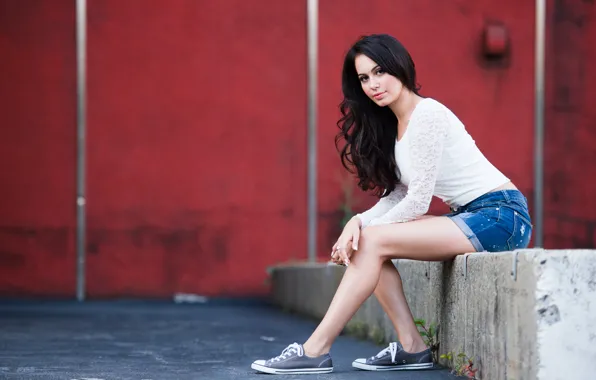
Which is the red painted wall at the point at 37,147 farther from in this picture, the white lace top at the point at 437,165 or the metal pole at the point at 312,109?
the white lace top at the point at 437,165

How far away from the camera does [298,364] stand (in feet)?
12.1

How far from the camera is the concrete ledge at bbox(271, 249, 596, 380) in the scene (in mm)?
2816

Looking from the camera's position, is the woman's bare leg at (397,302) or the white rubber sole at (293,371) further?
the woman's bare leg at (397,302)

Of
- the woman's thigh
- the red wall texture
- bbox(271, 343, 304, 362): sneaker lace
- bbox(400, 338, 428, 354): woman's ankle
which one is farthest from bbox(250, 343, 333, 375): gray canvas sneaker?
the red wall texture

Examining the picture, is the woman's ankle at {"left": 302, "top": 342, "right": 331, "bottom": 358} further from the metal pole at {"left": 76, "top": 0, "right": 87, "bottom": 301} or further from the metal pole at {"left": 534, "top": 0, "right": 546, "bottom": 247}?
the metal pole at {"left": 534, "top": 0, "right": 546, "bottom": 247}

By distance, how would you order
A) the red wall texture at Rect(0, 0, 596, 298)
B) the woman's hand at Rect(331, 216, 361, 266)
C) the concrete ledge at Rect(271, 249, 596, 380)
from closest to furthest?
the concrete ledge at Rect(271, 249, 596, 380), the woman's hand at Rect(331, 216, 361, 266), the red wall texture at Rect(0, 0, 596, 298)

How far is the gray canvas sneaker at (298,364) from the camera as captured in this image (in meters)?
3.68

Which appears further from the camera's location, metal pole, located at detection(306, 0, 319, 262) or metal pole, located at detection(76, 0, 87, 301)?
metal pole, located at detection(306, 0, 319, 262)

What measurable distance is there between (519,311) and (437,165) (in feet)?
2.71

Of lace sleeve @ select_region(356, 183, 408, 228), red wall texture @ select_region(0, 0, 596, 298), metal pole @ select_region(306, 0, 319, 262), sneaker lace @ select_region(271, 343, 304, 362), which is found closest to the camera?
sneaker lace @ select_region(271, 343, 304, 362)

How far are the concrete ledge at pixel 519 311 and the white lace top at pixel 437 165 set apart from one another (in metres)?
0.25

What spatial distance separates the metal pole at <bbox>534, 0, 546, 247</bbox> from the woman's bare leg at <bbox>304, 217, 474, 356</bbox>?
6.96 metres

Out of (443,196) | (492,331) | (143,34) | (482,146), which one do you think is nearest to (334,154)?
(482,146)

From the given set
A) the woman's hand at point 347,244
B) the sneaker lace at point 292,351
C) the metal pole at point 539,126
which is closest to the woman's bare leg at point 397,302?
the woman's hand at point 347,244
